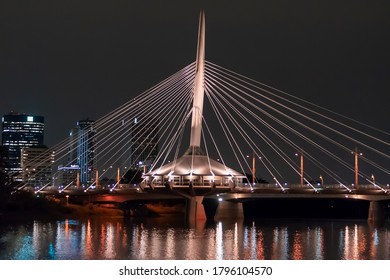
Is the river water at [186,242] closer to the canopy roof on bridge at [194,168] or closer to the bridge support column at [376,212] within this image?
the canopy roof on bridge at [194,168]

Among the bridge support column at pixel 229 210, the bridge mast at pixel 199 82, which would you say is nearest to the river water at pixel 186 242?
the bridge mast at pixel 199 82

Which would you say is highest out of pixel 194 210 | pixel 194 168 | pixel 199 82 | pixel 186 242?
pixel 199 82

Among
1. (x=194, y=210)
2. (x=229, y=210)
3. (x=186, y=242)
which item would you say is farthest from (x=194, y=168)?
(x=186, y=242)

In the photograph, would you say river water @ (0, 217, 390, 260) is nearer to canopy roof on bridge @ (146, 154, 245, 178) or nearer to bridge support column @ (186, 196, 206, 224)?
canopy roof on bridge @ (146, 154, 245, 178)

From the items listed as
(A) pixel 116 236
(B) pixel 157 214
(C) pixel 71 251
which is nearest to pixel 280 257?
(C) pixel 71 251

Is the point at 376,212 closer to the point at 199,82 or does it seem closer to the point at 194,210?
the point at 194,210

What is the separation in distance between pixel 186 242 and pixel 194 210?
27.0 m

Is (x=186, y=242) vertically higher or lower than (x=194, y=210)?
lower

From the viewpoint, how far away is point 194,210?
7831cm

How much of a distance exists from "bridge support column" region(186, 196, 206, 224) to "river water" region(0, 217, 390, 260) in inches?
398

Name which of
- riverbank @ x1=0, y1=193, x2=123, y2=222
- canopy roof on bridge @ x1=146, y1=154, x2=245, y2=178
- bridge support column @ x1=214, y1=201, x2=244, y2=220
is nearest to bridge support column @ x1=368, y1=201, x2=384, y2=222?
canopy roof on bridge @ x1=146, y1=154, x2=245, y2=178

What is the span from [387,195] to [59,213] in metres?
30.4

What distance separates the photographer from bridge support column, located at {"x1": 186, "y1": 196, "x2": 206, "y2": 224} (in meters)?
77.9
